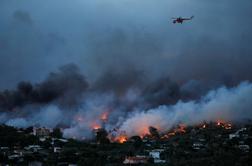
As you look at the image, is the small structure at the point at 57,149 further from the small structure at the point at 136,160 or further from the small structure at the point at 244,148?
the small structure at the point at 244,148

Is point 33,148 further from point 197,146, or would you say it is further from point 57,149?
point 197,146

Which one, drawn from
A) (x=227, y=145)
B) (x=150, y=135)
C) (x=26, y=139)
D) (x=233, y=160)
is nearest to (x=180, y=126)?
(x=150, y=135)

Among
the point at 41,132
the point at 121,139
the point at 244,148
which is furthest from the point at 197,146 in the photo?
the point at 41,132

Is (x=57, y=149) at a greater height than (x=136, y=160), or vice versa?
(x=57, y=149)

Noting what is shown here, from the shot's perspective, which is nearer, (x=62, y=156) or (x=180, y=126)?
(x=62, y=156)

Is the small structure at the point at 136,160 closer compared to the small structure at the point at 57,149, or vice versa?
the small structure at the point at 136,160

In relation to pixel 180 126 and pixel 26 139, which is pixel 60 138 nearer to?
pixel 26 139

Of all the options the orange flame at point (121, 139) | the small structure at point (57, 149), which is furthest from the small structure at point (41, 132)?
the small structure at point (57, 149)

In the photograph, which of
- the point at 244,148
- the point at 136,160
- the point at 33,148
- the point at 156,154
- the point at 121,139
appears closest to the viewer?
the point at 136,160

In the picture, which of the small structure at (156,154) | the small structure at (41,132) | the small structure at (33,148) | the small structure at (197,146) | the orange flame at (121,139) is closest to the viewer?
the small structure at (156,154)

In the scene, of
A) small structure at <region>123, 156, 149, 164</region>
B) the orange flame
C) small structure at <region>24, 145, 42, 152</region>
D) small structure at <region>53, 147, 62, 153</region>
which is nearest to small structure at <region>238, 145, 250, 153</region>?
small structure at <region>123, 156, 149, 164</region>

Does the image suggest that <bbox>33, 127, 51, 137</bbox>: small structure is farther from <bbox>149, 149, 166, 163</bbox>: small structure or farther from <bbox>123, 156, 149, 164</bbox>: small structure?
<bbox>123, 156, 149, 164</bbox>: small structure
